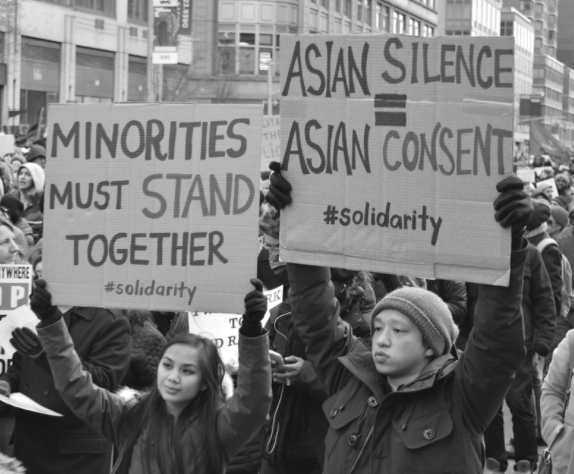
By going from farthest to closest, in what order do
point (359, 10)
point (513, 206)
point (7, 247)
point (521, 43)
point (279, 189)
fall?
point (521, 43) → point (359, 10) → point (7, 247) → point (279, 189) → point (513, 206)

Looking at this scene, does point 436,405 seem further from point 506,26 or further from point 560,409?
point 506,26

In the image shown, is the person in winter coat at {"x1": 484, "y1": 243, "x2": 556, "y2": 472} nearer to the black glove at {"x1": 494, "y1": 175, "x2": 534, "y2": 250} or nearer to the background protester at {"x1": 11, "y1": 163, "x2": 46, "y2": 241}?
the black glove at {"x1": 494, "y1": 175, "x2": 534, "y2": 250}

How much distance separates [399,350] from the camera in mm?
3791

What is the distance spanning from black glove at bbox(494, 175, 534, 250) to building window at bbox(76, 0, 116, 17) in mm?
37735

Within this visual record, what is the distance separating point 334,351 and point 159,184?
0.91m

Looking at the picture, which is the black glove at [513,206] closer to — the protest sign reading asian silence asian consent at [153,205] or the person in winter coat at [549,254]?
the protest sign reading asian silence asian consent at [153,205]

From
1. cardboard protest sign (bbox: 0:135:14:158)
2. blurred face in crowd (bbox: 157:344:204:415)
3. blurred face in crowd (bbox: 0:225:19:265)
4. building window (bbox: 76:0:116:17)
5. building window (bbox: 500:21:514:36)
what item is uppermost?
building window (bbox: 500:21:514:36)

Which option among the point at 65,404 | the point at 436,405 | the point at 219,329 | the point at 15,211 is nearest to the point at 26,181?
the point at 15,211

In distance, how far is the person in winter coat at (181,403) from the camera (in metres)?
3.96

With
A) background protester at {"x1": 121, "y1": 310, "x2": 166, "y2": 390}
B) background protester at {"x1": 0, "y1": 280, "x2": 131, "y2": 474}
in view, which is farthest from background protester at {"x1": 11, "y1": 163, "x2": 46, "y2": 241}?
background protester at {"x1": 0, "y1": 280, "x2": 131, "y2": 474}

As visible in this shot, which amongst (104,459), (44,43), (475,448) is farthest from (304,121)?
(44,43)

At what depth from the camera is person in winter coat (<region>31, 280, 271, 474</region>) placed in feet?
13.0

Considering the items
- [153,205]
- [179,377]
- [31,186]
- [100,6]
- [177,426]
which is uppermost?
[100,6]

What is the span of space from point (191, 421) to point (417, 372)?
0.87m
